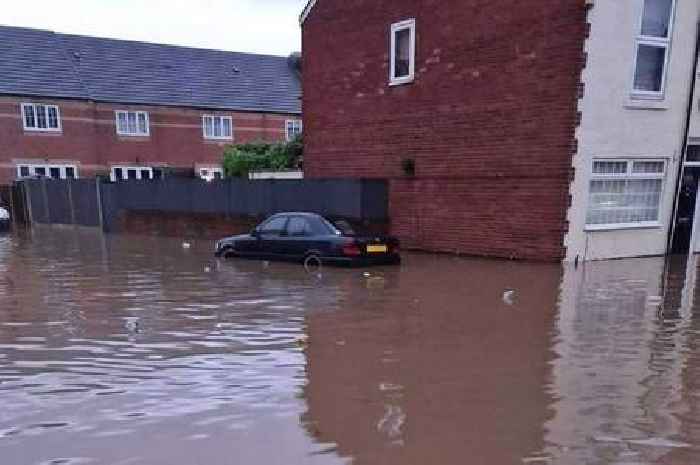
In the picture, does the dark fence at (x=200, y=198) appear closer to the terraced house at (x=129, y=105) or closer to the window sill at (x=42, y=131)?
the terraced house at (x=129, y=105)

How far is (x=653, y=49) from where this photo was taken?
1254cm

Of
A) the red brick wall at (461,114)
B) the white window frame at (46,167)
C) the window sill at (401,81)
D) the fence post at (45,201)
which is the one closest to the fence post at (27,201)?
the fence post at (45,201)

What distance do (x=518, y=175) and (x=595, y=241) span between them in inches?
87.1

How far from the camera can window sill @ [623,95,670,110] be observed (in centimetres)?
1231

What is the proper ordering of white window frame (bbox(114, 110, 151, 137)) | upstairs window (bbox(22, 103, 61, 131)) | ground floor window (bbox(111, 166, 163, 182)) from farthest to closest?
ground floor window (bbox(111, 166, 163, 182)) < white window frame (bbox(114, 110, 151, 137)) < upstairs window (bbox(22, 103, 61, 131))

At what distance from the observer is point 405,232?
15453 millimetres

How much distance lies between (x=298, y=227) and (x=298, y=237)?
0.24m

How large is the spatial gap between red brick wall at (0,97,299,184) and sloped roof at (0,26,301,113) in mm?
→ 645

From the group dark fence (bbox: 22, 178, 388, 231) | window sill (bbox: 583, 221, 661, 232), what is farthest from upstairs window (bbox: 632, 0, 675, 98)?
dark fence (bbox: 22, 178, 388, 231)

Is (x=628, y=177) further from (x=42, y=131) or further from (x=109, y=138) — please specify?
Answer: (x=42, y=131)

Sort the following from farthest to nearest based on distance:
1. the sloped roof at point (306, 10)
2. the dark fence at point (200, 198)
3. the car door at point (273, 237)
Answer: the sloped roof at point (306, 10) < the dark fence at point (200, 198) < the car door at point (273, 237)

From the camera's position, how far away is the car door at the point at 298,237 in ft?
40.8

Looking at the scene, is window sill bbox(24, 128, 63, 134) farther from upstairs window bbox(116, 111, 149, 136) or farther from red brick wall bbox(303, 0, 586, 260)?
red brick wall bbox(303, 0, 586, 260)

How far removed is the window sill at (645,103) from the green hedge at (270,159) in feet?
42.5
